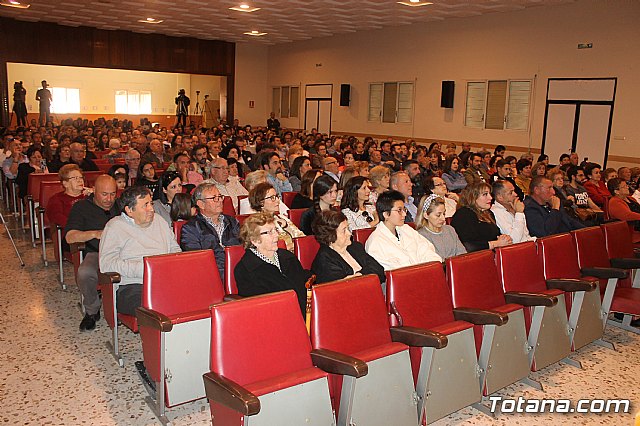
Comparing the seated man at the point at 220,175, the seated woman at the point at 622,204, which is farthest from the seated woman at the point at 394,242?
the seated woman at the point at 622,204

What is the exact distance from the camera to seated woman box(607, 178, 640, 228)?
21.1 ft

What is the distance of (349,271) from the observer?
3656 millimetres

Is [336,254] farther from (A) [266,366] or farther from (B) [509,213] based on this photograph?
(B) [509,213]

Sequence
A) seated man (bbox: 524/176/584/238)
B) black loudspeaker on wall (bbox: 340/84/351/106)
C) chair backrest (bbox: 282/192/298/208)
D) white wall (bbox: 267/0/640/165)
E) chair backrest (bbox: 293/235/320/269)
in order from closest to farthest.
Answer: chair backrest (bbox: 293/235/320/269) < seated man (bbox: 524/176/584/238) < chair backrest (bbox: 282/192/298/208) < white wall (bbox: 267/0/640/165) < black loudspeaker on wall (bbox: 340/84/351/106)

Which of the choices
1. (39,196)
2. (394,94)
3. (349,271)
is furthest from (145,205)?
(394,94)

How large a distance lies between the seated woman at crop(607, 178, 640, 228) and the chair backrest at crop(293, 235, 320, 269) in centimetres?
434

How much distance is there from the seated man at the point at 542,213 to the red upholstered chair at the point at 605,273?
78 centimetres

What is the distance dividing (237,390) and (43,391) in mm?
1798

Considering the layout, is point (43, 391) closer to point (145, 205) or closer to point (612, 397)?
point (145, 205)

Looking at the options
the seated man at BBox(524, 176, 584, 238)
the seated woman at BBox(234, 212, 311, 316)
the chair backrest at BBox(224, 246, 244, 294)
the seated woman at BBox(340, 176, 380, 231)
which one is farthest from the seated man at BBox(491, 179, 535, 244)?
the chair backrest at BBox(224, 246, 244, 294)

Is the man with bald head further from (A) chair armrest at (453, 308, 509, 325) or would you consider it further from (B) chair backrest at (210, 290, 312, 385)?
(A) chair armrest at (453, 308, 509, 325)

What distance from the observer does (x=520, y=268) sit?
3.83 m

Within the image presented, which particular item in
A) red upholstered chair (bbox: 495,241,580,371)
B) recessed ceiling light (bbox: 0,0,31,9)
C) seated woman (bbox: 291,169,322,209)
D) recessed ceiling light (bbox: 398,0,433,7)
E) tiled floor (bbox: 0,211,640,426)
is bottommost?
tiled floor (bbox: 0,211,640,426)

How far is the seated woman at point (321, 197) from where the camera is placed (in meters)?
4.83
